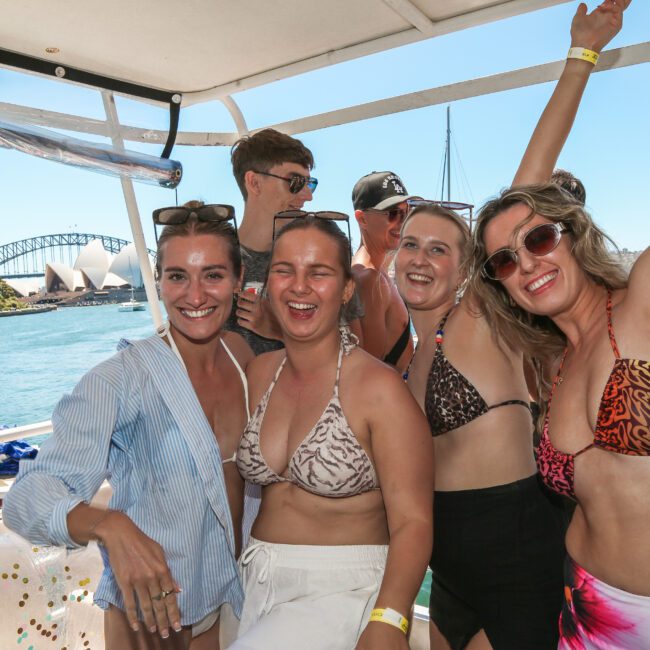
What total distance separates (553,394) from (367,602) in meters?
0.80

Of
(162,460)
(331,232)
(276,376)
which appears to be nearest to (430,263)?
(331,232)

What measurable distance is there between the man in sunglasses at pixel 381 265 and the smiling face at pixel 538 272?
1.08 m

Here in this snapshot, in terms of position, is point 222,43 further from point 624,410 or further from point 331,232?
point 624,410

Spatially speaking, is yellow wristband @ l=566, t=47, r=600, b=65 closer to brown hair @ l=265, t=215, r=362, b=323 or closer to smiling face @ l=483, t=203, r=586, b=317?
smiling face @ l=483, t=203, r=586, b=317

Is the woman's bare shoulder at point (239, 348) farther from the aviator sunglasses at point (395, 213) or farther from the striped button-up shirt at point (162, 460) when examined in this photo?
the aviator sunglasses at point (395, 213)

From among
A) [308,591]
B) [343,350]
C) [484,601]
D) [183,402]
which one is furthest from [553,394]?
[183,402]

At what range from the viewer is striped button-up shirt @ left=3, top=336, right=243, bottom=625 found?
169cm

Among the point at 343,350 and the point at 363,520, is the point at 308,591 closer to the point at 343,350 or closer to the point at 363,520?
the point at 363,520

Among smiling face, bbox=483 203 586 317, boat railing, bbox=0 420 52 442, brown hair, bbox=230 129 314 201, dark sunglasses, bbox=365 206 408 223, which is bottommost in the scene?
boat railing, bbox=0 420 52 442

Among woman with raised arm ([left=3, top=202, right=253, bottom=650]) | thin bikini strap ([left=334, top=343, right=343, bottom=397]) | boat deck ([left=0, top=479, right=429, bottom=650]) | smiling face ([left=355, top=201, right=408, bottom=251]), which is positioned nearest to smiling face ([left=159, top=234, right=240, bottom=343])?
woman with raised arm ([left=3, top=202, right=253, bottom=650])

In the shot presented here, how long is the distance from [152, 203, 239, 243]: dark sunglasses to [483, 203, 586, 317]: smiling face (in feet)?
2.98

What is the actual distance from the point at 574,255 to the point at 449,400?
0.62 m

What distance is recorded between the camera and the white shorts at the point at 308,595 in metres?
1.63

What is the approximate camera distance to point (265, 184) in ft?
10.0
